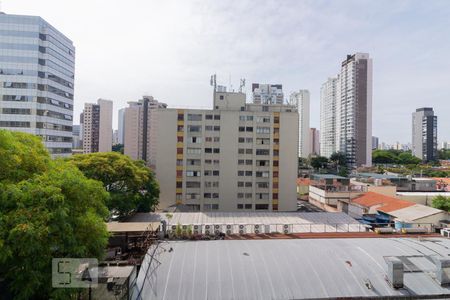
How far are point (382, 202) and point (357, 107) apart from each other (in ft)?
260

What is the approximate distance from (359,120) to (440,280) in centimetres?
10195

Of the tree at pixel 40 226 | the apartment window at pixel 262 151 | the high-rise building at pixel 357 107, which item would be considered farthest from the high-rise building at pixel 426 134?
the tree at pixel 40 226

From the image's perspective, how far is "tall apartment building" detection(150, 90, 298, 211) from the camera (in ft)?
135

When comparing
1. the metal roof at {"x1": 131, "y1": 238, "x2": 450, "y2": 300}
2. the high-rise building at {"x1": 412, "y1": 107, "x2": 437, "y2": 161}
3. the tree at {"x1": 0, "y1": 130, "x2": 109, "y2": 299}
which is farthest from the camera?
the high-rise building at {"x1": 412, "y1": 107, "x2": 437, "y2": 161}

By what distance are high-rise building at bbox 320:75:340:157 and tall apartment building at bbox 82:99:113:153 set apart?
322ft

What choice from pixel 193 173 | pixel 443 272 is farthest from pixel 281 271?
pixel 193 173

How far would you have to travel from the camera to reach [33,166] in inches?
467

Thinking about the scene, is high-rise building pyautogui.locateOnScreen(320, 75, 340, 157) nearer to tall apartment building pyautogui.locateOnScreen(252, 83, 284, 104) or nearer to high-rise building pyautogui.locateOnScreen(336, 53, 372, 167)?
high-rise building pyautogui.locateOnScreen(336, 53, 372, 167)

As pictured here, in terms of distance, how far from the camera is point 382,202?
112 ft

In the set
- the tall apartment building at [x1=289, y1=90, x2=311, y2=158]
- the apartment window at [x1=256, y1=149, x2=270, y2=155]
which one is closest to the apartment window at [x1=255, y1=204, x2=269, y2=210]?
the apartment window at [x1=256, y1=149, x2=270, y2=155]

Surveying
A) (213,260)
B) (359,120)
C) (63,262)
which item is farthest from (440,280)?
(359,120)

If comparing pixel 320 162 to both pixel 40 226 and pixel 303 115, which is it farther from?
pixel 40 226

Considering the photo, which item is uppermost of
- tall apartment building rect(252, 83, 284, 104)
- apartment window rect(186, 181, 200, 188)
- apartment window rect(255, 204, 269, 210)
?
tall apartment building rect(252, 83, 284, 104)

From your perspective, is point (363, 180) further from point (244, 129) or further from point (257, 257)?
point (257, 257)
